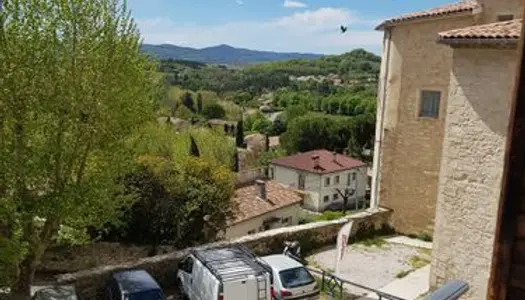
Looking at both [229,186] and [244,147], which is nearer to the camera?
[229,186]

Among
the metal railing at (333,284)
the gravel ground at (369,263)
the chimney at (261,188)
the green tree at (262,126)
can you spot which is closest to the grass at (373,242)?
the gravel ground at (369,263)

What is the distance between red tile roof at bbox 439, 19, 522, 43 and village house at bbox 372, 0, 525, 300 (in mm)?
21

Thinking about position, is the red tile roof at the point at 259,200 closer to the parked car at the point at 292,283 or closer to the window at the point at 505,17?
the parked car at the point at 292,283

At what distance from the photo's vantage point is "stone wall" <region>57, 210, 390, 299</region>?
13.2 m

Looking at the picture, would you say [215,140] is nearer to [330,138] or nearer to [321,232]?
[321,232]

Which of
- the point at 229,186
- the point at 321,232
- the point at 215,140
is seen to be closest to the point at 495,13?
the point at 321,232

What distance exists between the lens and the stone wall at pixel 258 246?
1319 cm

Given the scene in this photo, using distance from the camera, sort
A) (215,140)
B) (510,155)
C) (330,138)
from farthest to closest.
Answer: (330,138) < (215,140) < (510,155)

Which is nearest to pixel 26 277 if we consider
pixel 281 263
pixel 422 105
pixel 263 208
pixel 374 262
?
pixel 281 263

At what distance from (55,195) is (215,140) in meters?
28.1

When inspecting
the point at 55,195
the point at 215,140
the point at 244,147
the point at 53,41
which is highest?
the point at 53,41

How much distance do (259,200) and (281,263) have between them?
1721cm

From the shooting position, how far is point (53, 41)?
12.2 m

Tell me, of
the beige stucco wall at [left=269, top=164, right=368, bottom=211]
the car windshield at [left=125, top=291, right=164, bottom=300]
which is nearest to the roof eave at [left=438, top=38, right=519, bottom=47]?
the car windshield at [left=125, top=291, right=164, bottom=300]
